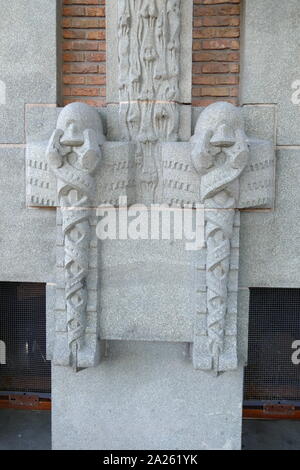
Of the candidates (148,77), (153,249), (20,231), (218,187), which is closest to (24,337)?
(20,231)

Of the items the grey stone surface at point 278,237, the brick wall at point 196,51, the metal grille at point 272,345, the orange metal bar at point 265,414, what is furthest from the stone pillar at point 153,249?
the orange metal bar at point 265,414

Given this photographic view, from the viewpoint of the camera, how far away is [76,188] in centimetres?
268

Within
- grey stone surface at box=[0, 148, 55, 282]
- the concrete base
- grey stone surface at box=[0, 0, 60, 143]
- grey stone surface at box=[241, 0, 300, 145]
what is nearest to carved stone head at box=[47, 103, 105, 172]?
grey stone surface at box=[0, 0, 60, 143]

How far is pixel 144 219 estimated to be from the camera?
2877 mm

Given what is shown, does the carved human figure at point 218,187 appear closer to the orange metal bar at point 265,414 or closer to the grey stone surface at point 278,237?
the grey stone surface at point 278,237

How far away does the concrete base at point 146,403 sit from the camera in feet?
10.2

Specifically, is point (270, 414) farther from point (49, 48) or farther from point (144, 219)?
point (49, 48)

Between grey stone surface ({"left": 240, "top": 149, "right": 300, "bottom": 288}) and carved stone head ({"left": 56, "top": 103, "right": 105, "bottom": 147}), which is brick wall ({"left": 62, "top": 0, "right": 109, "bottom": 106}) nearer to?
carved stone head ({"left": 56, "top": 103, "right": 105, "bottom": 147})

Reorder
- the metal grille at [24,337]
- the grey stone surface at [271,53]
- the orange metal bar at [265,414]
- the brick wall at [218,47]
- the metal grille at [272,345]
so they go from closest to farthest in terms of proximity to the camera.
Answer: the grey stone surface at [271,53] → the brick wall at [218,47] → the metal grille at [272,345] → the metal grille at [24,337] → the orange metal bar at [265,414]

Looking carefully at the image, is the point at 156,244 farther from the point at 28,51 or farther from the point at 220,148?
the point at 28,51

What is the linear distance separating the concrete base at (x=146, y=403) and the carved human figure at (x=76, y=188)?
16.9 inches

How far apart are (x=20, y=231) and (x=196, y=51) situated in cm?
206

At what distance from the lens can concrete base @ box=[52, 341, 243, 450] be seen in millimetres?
3096

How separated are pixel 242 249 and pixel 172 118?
1.15 meters
